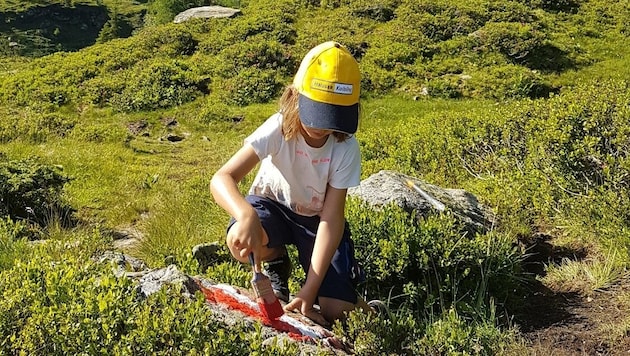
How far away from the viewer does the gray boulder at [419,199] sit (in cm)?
520

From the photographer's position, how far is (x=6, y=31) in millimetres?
96188

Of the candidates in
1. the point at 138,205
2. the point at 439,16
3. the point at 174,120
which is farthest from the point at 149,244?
the point at 439,16

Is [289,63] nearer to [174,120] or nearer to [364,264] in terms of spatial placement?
[174,120]

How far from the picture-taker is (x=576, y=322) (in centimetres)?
414

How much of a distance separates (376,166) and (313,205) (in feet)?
13.0

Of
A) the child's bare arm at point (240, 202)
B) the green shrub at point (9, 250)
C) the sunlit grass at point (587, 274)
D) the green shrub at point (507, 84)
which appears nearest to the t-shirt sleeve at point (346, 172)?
the child's bare arm at point (240, 202)

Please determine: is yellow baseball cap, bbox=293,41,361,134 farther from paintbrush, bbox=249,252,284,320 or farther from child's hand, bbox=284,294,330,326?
child's hand, bbox=284,294,330,326

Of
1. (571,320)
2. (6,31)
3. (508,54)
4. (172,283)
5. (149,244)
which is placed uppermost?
(172,283)

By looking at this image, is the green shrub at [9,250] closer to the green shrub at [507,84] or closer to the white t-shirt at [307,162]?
the white t-shirt at [307,162]

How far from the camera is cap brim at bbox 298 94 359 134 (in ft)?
9.86

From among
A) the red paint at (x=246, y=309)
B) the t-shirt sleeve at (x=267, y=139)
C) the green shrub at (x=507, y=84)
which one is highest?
the t-shirt sleeve at (x=267, y=139)

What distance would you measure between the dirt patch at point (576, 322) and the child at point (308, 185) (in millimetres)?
1306

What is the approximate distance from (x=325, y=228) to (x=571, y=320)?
80.4 inches

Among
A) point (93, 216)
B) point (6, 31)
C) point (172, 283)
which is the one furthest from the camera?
point (6, 31)
